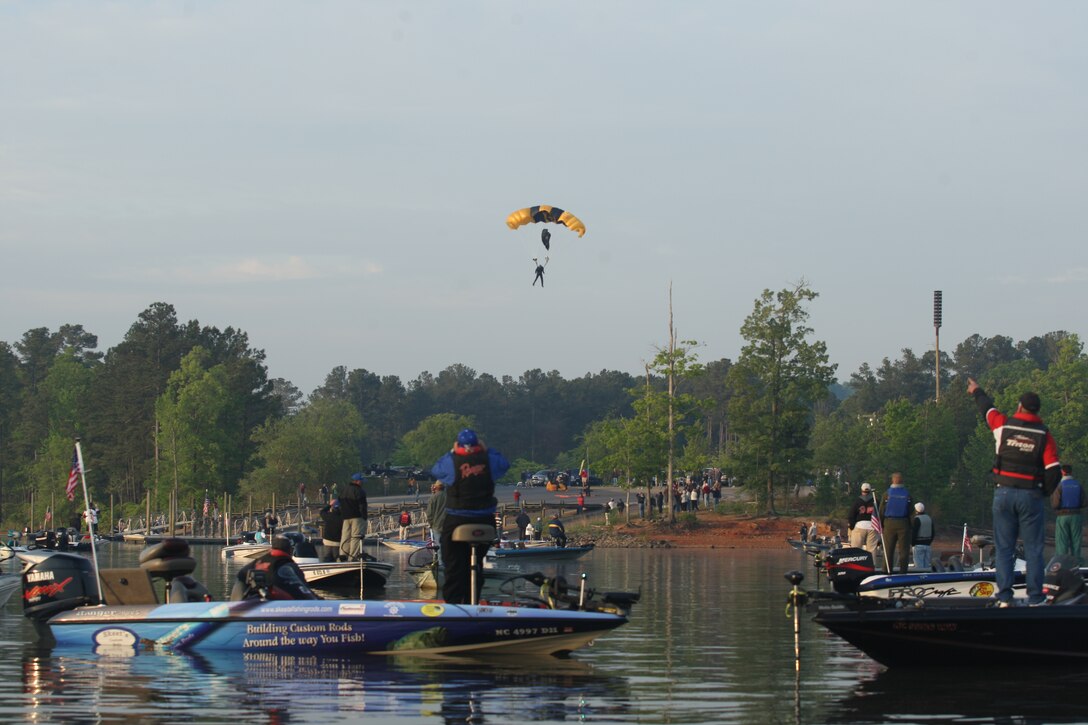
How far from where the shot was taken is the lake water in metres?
12.4

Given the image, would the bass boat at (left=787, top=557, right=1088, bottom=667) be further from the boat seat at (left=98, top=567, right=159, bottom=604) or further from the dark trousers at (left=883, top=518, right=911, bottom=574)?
the boat seat at (left=98, top=567, right=159, bottom=604)

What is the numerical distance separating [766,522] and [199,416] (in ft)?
167

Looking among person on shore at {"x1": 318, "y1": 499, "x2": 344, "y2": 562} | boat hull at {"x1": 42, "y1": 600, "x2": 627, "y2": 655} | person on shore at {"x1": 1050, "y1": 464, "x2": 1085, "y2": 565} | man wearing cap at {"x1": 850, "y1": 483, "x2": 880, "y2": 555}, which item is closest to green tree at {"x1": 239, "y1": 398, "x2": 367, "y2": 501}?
person on shore at {"x1": 318, "y1": 499, "x2": 344, "y2": 562}

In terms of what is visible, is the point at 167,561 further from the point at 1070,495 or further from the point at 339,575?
the point at 1070,495

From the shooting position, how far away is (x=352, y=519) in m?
28.0

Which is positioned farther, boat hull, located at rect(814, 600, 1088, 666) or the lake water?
boat hull, located at rect(814, 600, 1088, 666)

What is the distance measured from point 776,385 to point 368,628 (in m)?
61.2

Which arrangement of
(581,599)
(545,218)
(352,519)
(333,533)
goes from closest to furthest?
1. (581,599)
2. (352,519)
3. (333,533)
4. (545,218)

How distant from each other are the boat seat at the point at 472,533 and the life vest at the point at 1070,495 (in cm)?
722

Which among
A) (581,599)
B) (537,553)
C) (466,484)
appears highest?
(466,484)

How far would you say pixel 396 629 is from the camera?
642 inches

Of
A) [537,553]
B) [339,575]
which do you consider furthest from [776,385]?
[339,575]

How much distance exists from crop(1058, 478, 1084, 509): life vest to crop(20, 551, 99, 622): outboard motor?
12.5 m

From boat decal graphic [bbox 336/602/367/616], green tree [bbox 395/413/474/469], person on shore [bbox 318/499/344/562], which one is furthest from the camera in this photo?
green tree [bbox 395/413/474/469]
